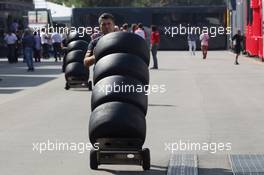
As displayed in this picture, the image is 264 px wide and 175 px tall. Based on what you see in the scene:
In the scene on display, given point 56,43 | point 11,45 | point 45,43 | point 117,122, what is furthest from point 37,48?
point 117,122

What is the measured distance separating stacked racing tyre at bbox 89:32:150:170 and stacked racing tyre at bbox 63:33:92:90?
1286 centimetres

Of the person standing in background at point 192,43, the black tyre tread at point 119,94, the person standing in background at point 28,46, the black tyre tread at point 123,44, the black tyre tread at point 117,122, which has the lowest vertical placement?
the person standing in background at point 192,43

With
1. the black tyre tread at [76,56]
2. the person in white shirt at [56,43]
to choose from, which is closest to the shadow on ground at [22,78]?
the black tyre tread at [76,56]

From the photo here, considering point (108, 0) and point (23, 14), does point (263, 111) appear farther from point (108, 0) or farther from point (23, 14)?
point (108, 0)

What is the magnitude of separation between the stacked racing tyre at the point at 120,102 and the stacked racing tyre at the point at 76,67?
12.9 meters

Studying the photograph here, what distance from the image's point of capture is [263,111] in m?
16.9

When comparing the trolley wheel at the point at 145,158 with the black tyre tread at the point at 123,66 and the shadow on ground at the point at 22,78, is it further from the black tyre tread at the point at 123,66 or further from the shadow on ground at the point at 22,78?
the shadow on ground at the point at 22,78

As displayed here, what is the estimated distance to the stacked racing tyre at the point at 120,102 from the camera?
9734 millimetres

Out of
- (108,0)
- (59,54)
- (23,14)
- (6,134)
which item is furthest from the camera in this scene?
(108,0)

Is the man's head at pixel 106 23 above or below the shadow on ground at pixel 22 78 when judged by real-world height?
above

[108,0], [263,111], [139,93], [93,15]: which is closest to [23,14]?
[93,15]

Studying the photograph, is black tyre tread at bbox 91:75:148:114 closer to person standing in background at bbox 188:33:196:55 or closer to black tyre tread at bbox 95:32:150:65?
black tyre tread at bbox 95:32:150:65

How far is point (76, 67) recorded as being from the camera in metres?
23.5

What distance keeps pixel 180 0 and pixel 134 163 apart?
95032mm
